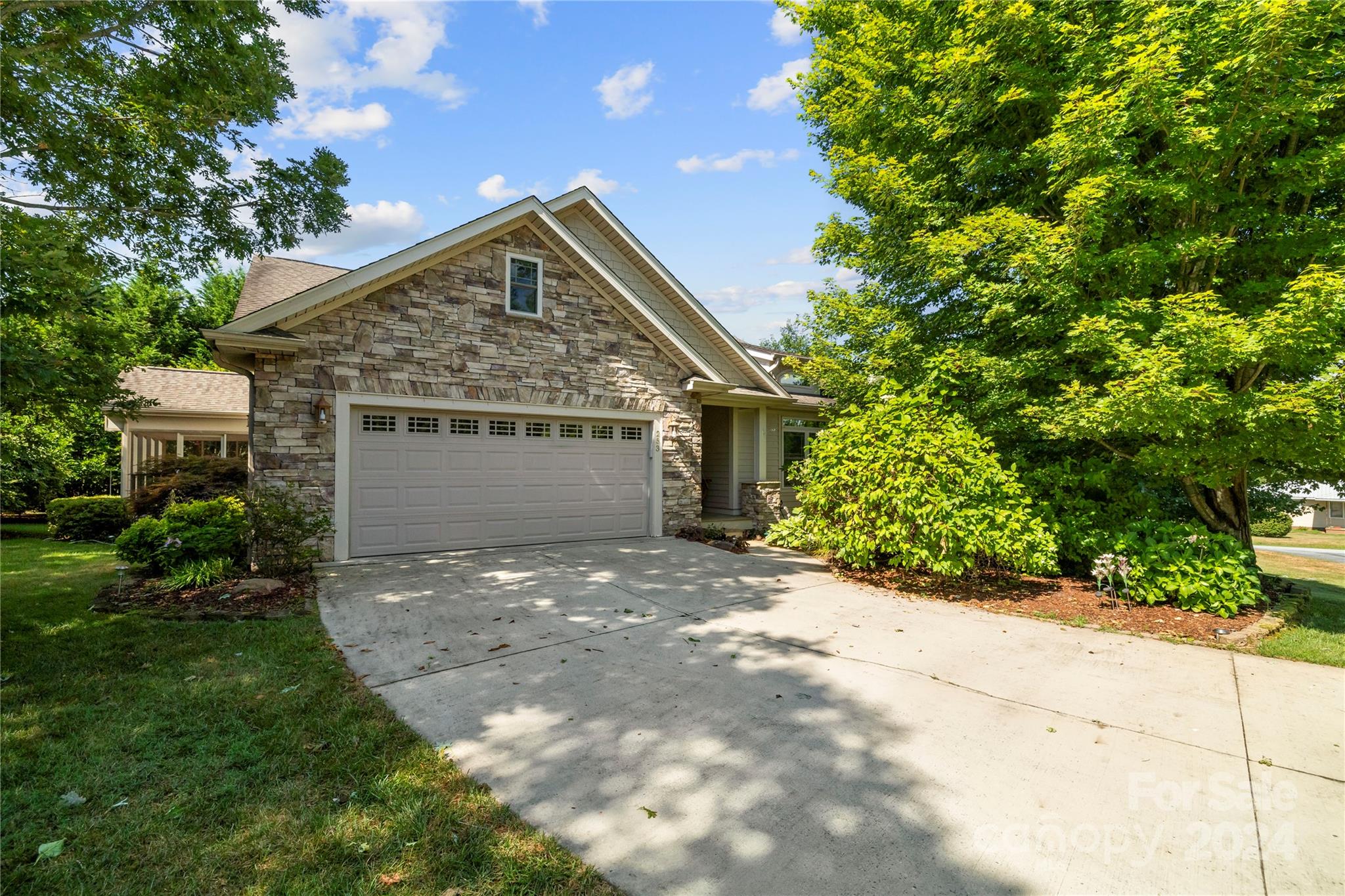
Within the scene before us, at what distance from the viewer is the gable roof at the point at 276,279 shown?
11.4 metres

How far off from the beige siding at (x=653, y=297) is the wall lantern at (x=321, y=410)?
22.4ft

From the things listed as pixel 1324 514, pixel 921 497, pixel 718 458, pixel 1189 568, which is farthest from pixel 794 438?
pixel 1324 514

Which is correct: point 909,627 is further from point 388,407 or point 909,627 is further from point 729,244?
point 729,244

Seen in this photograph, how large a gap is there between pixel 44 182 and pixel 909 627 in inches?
462

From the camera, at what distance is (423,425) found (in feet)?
29.1

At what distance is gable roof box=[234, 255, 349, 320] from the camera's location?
11398 mm

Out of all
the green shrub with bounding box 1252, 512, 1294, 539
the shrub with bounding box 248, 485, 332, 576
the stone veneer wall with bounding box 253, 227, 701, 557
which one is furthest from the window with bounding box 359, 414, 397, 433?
the green shrub with bounding box 1252, 512, 1294, 539

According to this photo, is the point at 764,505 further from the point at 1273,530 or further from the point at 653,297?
the point at 1273,530

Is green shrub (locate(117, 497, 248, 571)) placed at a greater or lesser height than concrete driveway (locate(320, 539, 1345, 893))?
greater

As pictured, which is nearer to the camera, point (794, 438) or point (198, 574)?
point (198, 574)

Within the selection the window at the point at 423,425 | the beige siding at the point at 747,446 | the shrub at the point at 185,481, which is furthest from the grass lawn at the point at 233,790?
the beige siding at the point at 747,446

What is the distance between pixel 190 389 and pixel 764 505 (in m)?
14.9

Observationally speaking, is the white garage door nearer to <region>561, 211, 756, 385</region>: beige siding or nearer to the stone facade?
the stone facade

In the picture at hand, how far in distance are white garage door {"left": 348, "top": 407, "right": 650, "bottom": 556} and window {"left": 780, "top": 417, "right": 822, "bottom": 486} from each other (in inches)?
187
